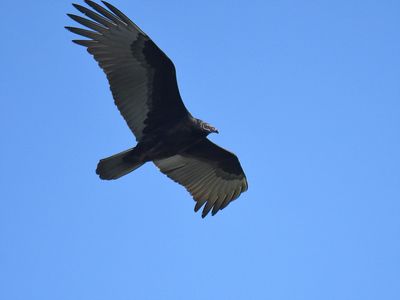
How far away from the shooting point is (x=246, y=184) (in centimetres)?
1547

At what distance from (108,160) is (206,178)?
193cm

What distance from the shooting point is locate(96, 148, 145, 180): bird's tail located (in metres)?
14.2

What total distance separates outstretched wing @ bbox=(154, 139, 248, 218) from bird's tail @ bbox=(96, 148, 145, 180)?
3.54 feet

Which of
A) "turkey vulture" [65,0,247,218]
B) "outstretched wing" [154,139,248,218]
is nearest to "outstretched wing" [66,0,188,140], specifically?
"turkey vulture" [65,0,247,218]

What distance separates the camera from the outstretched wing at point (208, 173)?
15305 millimetres

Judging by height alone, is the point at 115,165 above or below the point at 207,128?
below

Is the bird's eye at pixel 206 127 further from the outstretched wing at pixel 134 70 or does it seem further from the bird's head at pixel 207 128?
the outstretched wing at pixel 134 70

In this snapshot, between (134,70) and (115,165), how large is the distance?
1.37 meters

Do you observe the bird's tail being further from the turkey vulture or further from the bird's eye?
the bird's eye

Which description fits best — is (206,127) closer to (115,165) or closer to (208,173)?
(115,165)

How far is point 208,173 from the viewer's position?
50.9ft

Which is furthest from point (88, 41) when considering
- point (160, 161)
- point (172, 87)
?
point (160, 161)

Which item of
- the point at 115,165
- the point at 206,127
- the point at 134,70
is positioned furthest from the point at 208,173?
the point at 134,70

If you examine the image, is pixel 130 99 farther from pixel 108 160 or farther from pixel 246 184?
pixel 246 184
